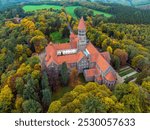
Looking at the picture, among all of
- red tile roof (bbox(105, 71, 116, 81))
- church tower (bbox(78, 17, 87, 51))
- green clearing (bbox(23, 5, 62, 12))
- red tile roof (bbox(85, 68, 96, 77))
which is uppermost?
church tower (bbox(78, 17, 87, 51))

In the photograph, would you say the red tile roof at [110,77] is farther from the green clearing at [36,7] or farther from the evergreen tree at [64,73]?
the green clearing at [36,7]

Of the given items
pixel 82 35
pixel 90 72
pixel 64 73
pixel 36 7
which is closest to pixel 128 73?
pixel 90 72

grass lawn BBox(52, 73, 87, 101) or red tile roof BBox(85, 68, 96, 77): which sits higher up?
red tile roof BBox(85, 68, 96, 77)

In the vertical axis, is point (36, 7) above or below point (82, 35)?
below

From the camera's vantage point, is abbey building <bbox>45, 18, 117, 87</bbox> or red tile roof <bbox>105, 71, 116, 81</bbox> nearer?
red tile roof <bbox>105, 71, 116, 81</bbox>

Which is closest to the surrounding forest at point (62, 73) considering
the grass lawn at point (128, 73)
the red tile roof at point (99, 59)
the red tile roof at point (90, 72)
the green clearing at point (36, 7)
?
the grass lawn at point (128, 73)

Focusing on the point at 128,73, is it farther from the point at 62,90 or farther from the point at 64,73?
the point at 62,90

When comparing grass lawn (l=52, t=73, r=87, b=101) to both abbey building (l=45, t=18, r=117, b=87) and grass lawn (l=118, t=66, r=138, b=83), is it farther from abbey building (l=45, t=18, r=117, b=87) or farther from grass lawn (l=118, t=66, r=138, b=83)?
grass lawn (l=118, t=66, r=138, b=83)

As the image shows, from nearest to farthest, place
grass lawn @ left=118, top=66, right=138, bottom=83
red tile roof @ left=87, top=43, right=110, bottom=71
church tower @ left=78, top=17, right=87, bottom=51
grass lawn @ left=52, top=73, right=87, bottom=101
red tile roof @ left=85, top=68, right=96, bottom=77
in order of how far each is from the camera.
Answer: grass lawn @ left=52, top=73, right=87, bottom=101 < red tile roof @ left=87, top=43, right=110, bottom=71 < red tile roof @ left=85, top=68, right=96, bottom=77 < church tower @ left=78, top=17, right=87, bottom=51 < grass lawn @ left=118, top=66, right=138, bottom=83

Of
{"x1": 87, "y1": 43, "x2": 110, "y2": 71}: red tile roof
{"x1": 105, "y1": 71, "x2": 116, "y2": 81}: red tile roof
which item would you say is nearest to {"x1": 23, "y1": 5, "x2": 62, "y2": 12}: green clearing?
{"x1": 87, "y1": 43, "x2": 110, "y2": 71}: red tile roof

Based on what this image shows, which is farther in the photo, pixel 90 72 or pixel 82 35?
pixel 82 35
